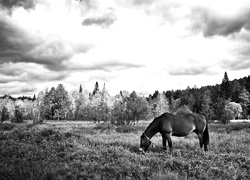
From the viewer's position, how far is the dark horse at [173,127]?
37.8ft

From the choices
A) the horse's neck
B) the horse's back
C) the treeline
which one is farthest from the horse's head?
the treeline

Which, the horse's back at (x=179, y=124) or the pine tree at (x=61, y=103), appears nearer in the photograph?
the horse's back at (x=179, y=124)

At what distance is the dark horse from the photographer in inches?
453

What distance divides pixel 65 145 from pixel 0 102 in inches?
4352

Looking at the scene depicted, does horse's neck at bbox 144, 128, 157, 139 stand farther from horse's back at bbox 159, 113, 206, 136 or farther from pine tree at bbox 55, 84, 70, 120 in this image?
pine tree at bbox 55, 84, 70, 120

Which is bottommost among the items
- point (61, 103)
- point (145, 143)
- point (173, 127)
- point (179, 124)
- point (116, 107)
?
point (145, 143)

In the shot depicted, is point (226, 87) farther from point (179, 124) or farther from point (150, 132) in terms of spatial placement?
point (150, 132)

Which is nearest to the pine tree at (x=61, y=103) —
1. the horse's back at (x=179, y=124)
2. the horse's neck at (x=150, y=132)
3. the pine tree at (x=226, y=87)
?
the horse's neck at (x=150, y=132)

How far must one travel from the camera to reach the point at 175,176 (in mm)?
6766

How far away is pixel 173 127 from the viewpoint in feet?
38.2

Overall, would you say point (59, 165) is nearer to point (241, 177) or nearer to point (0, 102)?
point (241, 177)

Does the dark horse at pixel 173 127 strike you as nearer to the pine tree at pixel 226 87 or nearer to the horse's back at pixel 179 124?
the horse's back at pixel 179 124

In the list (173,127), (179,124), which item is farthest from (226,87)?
(173,127)

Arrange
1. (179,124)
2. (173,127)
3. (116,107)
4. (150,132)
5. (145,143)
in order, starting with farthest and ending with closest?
(116,107) < (150,132) < (179,124) < (173,127) < (145,143)
